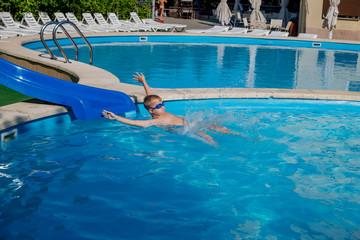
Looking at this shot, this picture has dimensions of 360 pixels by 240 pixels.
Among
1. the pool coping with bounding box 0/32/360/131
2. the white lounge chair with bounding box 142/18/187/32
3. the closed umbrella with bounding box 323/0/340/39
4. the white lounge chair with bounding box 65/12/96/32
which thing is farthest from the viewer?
the white lounge chair with bounding box 142/18/187/32

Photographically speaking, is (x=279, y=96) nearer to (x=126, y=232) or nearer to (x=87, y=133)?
(x=87, y=133)

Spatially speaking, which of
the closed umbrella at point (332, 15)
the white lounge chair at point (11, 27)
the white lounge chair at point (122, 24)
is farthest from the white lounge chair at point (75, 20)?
the closed umbrella at point (332, 15)

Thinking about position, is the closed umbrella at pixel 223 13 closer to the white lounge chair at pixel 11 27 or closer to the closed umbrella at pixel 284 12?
the closed umbrella at pixel 284 12

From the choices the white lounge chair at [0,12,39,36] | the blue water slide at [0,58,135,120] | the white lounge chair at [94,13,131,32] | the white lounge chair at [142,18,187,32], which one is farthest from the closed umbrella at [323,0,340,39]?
the blue water slide at [0,58,135,120]

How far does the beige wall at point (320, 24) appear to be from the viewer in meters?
16.7

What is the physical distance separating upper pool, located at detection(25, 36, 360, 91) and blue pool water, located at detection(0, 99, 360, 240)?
2.65 metres

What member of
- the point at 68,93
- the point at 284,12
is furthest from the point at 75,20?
the point at 68,93

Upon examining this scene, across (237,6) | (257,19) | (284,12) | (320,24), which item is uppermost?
(237,6)

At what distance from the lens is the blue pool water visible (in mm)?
3264

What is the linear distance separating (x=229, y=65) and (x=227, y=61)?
68 cm

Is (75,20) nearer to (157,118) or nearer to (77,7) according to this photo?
(77,7)

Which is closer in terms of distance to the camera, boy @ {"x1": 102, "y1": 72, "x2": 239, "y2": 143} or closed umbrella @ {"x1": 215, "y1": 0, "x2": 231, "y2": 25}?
boy @ {"x1": 102, "y1": 72, "x2": 239, "y2": 143}

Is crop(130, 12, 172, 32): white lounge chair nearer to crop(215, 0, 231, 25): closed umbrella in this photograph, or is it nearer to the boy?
crop(215, 0, 231, 25): closed umbrella

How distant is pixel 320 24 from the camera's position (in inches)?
668
